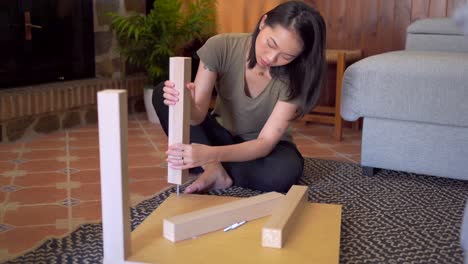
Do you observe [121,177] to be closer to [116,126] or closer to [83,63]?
[116,126]

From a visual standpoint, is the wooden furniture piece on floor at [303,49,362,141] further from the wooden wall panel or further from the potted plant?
the potted plant

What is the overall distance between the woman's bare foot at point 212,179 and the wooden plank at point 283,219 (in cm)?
29

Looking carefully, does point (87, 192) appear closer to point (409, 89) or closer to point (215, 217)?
point (215, 217)

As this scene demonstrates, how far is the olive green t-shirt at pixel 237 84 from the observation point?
4.98 feet

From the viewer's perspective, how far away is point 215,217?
1.08m

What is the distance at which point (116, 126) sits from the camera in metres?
0.86

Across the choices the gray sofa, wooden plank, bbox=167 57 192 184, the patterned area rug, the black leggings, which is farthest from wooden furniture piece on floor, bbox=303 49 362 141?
wooden plank, bbox=167 57 192 184

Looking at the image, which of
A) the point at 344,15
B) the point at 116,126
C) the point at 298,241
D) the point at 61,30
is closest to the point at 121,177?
the point at 116,126

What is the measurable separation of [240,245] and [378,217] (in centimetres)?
53

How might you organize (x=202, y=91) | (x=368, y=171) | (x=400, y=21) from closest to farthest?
(x=202, y=91), (x=368, y=171), (x=400, y=21)

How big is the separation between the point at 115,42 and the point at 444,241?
205 cm

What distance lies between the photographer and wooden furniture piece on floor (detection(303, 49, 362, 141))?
2.36 m

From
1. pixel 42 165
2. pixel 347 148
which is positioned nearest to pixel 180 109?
pixel 42 165

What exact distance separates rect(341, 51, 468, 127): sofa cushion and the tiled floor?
41cm
